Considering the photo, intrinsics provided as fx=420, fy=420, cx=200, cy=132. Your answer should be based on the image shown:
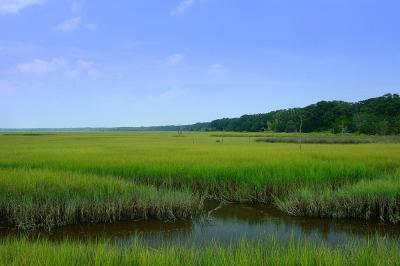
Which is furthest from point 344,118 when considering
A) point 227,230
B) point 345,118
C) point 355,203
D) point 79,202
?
point 79,202

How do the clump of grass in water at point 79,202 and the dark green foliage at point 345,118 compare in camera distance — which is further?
the dark green foliage at point 345,118

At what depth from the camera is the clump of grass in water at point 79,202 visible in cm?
1002

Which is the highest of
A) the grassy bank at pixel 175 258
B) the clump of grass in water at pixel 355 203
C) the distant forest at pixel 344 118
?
the distant forest at pixel 344 118

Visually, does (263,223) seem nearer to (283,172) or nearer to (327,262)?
(283,172)

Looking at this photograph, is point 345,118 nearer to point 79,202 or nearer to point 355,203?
point 355,203

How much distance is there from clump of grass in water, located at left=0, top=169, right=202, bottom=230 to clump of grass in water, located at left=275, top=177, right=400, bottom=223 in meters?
2.88

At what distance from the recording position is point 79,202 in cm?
1038

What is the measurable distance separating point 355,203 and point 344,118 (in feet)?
235

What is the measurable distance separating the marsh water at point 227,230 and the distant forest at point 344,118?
2193 inches

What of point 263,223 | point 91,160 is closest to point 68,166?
point 91,160

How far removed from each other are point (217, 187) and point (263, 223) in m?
3.45

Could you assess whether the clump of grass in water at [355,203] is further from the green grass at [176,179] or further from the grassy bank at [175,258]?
the grassy bank at [175,258]

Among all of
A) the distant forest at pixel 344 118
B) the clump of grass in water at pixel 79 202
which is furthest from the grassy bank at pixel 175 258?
the distant forest at pixel 344 118

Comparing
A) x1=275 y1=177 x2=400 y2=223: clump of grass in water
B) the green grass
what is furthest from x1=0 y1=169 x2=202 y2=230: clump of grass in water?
x1=275 y1=177 x2=400 y2=223: clump of grass in water
